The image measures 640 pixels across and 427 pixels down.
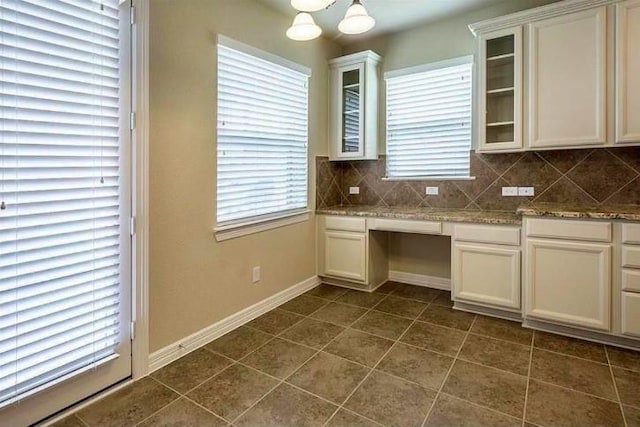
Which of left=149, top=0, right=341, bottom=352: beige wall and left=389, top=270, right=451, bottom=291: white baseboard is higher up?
left=149, top=0, right=341, bottom=352: beige wall

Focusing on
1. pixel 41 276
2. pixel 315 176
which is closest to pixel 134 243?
pixel 41 276

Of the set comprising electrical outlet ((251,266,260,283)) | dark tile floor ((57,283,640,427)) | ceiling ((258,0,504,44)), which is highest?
ceiling ((258,0,504,44))

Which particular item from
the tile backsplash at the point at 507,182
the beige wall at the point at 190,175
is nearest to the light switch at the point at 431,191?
the tile backsplash at the point at 507,182

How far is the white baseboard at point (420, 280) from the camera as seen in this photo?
381cm

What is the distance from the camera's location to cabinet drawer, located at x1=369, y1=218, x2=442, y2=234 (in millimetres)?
3244

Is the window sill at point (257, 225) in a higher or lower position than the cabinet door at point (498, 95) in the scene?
lower

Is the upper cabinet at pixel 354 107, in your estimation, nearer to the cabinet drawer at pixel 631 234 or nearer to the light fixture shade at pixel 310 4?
the light fixture shade at pixel 310 4

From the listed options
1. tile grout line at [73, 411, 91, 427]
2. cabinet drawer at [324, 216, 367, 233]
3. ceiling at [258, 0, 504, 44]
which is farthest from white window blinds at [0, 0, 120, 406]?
cabinet drawer at [324, 216, 367, 233]

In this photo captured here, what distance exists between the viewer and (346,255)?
3744mm

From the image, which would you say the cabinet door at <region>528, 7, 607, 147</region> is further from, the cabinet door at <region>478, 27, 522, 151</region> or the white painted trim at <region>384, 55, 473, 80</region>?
the white painted trim at <region>384, 55, 473, 80</region>

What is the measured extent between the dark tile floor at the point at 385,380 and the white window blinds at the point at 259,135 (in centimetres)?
104

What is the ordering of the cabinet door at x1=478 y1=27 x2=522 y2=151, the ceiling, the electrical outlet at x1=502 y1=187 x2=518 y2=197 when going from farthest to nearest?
1. the electrical outlet at x1=502 y1=187 x2=518 y2=197
2. the ceiling
3. the cabinet door at x1=478 y1=27 x2=522 y2=151

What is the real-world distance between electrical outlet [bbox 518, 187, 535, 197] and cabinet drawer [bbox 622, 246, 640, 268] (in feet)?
3.11

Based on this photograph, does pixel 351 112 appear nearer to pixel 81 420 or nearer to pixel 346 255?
pixel 346 255
